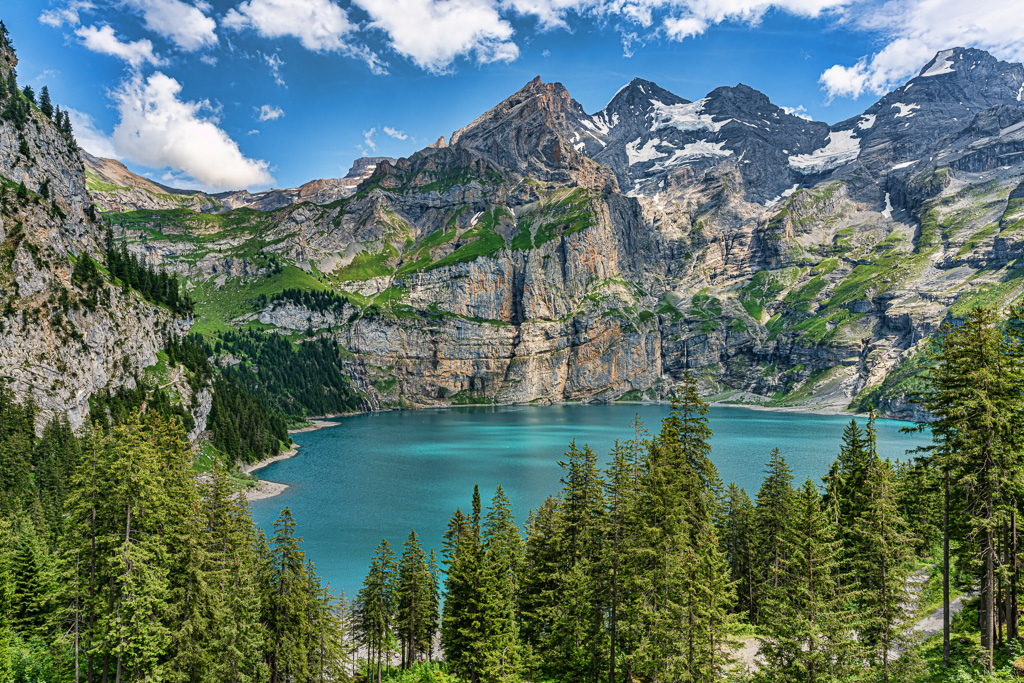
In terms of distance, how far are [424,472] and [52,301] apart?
71108mm

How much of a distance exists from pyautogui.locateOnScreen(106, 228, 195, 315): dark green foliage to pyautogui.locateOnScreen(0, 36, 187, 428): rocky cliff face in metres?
4.00

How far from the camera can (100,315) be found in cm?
9500

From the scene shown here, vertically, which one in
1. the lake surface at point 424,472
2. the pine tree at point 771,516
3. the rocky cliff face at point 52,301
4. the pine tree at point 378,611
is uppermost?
the rocky cliff face at point 52,301

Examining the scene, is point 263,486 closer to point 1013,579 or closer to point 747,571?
point 747,571

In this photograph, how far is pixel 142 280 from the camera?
407 ft

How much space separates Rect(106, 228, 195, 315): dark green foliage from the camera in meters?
115

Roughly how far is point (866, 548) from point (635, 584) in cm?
1398

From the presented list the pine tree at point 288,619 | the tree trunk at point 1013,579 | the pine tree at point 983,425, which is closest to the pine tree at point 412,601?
the pine tree at point 288,619

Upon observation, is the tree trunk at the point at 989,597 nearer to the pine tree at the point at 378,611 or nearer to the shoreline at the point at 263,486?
the pine tree at the point at 378,611

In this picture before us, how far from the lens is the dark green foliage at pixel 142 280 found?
11462cm

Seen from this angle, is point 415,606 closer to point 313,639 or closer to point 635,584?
point 313,639

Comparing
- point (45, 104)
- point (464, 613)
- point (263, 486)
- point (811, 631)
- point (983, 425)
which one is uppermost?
point (45, 104)

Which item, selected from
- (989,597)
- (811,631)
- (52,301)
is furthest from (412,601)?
(52,301)

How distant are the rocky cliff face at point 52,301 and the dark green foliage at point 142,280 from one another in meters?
4.00
